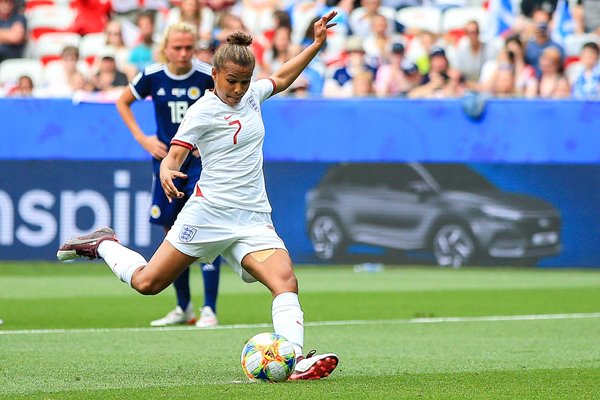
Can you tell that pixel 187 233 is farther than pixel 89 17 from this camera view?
No

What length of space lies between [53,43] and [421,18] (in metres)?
6.26

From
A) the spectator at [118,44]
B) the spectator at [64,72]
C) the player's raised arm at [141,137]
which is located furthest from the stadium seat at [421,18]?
the player's raised arm at [141,137]

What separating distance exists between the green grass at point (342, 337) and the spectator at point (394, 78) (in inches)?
129

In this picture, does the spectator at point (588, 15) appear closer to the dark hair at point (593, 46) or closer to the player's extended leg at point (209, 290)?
the dark hair at point (593, 46)

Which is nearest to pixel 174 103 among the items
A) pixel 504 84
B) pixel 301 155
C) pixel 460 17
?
pixel 301 155

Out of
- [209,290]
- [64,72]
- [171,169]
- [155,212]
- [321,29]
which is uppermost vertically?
[321,29]

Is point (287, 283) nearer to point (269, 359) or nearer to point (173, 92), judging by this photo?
point (269, 359)

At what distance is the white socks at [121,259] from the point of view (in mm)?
8094

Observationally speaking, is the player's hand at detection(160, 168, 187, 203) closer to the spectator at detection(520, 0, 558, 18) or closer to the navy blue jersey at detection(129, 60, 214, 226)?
the navy blue jersey at detection(129, 60, 214, 226)

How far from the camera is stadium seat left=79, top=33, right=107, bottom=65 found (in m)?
21.3

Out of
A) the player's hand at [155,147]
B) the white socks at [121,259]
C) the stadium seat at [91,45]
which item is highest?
the stadium seat at [91,45]

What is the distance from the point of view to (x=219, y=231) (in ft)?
25.1

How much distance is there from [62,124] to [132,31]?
436 centimetres

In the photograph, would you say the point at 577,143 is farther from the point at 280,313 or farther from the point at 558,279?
the point at 280,313
